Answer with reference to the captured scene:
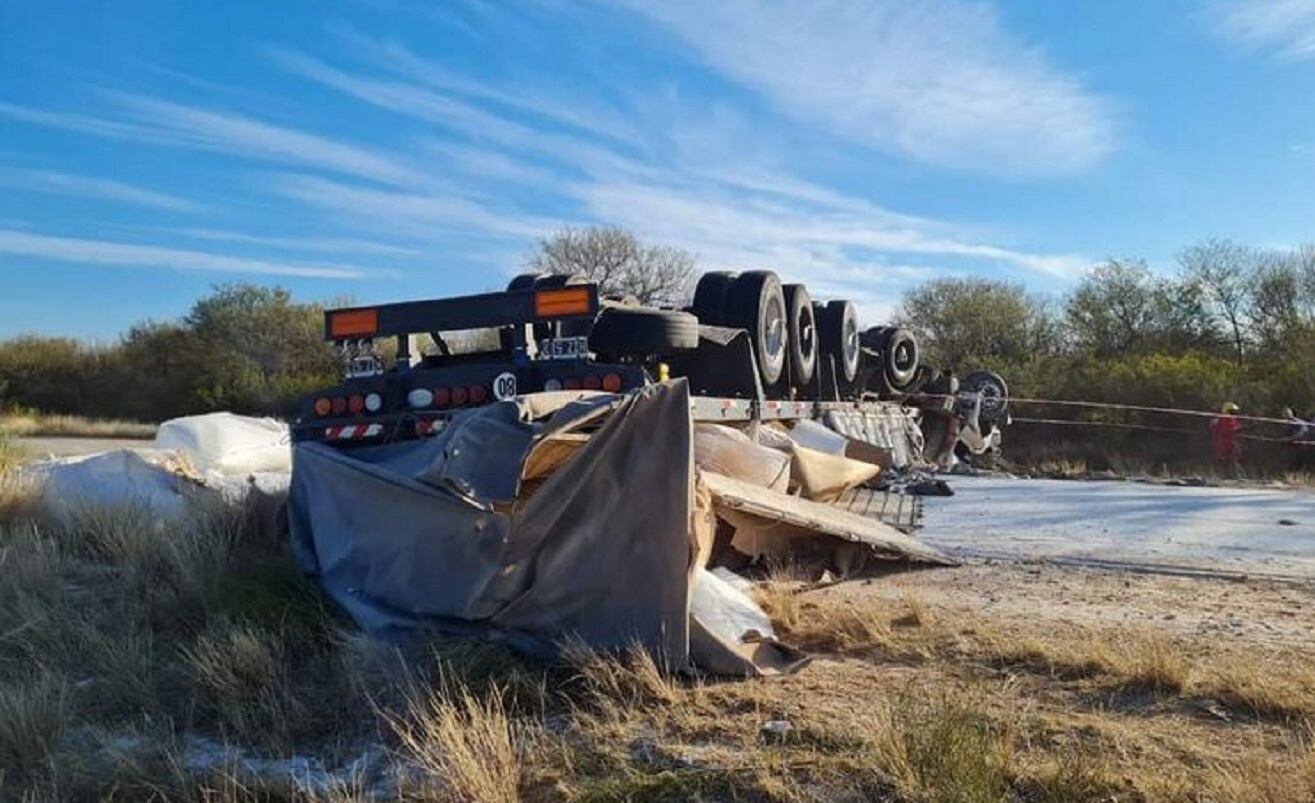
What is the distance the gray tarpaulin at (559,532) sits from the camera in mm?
4176

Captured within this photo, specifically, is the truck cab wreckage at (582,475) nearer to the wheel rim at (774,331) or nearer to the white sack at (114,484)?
the wheel rim at (774,331)

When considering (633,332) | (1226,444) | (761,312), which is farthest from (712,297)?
(1226,444)

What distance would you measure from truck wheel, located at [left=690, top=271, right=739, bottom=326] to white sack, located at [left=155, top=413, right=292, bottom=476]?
4.56m

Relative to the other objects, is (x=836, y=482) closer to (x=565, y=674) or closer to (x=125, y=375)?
(x=565, y=674)

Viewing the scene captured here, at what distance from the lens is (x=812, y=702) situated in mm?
3896

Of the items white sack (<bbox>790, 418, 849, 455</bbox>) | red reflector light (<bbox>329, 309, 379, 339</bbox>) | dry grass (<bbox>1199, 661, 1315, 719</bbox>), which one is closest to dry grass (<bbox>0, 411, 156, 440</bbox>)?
red reflector light (<bbox>329, 309, 379, 339</bbox>)

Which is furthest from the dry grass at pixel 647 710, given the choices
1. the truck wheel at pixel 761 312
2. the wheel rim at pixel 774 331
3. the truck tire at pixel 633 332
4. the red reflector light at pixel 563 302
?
the wheel rim at pixel 774 331

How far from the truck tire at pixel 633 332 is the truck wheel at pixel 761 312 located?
204 centimetres

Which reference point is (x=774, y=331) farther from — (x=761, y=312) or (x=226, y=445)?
(x=226, y=445)

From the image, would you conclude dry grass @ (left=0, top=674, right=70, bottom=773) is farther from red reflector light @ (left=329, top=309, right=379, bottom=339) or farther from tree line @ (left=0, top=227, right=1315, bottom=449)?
tree line @ (left=0, top=227, right=1315, bottom=449)

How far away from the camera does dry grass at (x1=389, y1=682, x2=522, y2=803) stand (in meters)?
3.15

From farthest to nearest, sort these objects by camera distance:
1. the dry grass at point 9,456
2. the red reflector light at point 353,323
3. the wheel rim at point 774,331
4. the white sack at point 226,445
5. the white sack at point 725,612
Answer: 1. the white sack at point 226,445
2. the dry grass at point 9,456
3. the wheel rim at point 774,331
4. the red reflector light at point 353,323
5. the white sack at point 725,612

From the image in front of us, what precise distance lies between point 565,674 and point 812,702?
990 mm

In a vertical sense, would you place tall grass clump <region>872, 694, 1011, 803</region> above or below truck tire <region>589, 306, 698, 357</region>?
below
